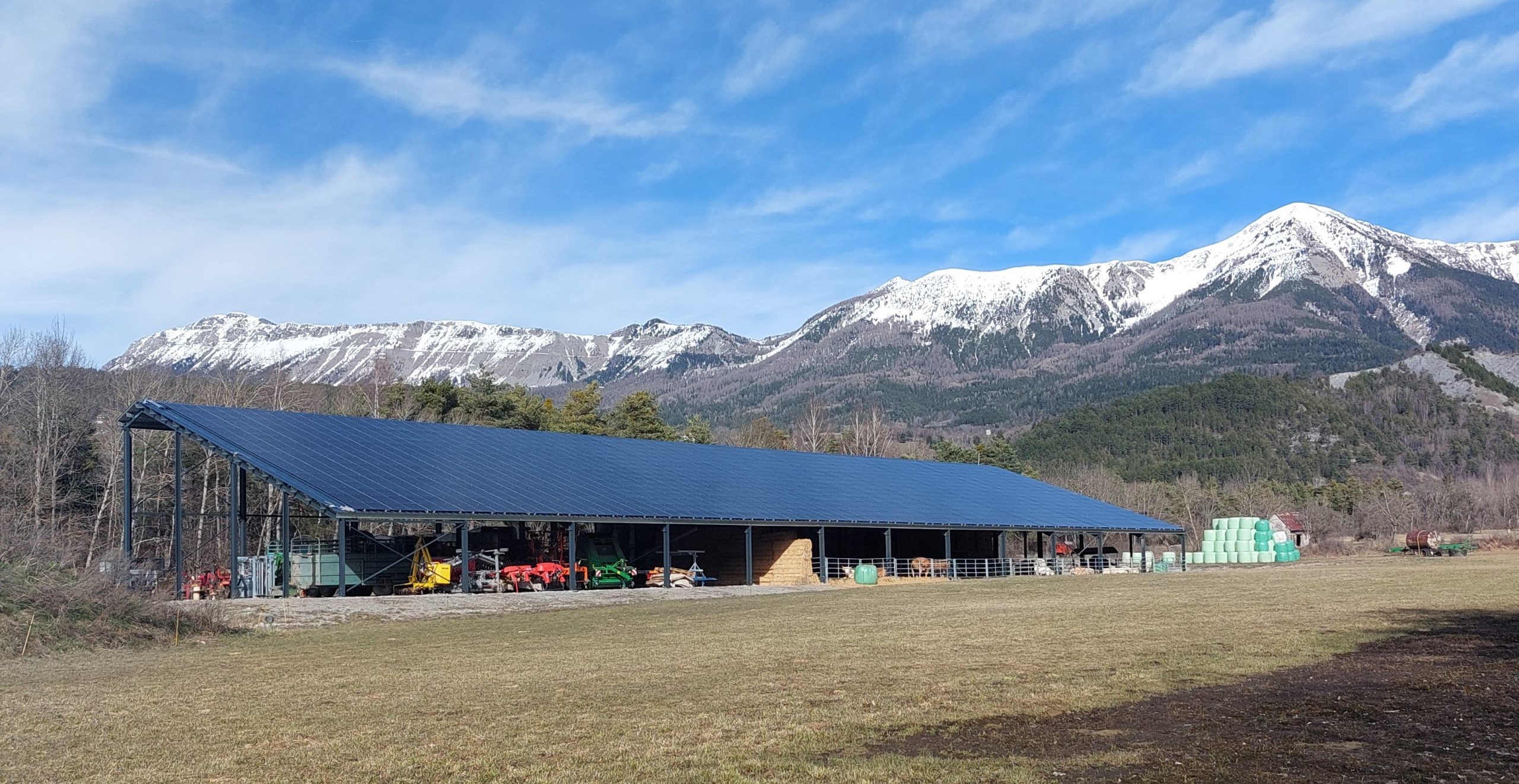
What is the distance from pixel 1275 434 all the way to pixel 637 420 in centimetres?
10283

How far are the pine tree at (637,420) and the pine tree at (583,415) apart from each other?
2.30 feet

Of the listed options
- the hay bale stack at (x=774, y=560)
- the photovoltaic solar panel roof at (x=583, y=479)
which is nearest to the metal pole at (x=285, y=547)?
the photovoltaic solar panel roof at (x=583, y=479)

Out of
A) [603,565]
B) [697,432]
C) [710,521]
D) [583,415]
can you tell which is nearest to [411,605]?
→ [710,521]

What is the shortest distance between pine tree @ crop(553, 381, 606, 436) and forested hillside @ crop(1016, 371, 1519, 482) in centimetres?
7473

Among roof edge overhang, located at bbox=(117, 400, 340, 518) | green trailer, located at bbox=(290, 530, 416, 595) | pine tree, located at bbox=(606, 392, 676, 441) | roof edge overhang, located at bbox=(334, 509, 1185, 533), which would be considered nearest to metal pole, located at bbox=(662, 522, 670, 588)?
roof edge overhang, located at bbox=(334, 509, 1185, 533)

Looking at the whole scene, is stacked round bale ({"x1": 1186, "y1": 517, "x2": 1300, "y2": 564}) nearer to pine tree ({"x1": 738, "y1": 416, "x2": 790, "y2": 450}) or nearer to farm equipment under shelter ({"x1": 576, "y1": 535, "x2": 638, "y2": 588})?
pine tree ({"x1": 738, "y1": 416, "x2": 790, "y2": 450})

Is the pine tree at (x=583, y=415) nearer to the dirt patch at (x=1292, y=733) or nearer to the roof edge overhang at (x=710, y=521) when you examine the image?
the roof edge overhang at (x=710, y=521)

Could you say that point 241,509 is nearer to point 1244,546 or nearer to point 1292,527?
point 1244,546

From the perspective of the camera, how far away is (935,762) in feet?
26.8

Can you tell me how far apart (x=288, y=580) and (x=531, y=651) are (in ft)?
43.3

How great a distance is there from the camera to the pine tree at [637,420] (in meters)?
69.2

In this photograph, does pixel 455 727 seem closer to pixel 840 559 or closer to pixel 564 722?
pixel 564 722

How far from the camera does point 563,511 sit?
3203 centimetres

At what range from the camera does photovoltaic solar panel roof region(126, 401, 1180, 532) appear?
98.2 feet
